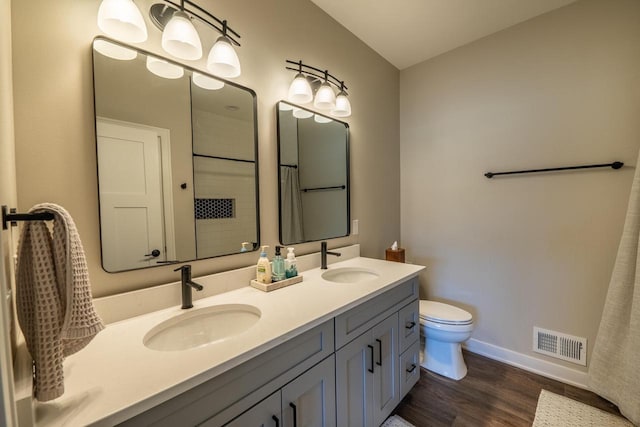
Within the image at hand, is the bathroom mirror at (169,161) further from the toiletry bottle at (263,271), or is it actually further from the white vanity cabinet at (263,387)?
the white vanity cabinet at (263,387)

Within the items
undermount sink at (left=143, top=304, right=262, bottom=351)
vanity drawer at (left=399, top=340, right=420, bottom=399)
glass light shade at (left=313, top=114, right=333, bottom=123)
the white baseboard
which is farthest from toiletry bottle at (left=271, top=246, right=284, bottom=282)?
the white baseboard

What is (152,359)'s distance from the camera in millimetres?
708

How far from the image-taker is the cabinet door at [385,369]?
4.25 ft

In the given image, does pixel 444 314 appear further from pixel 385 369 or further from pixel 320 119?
pixel 320 119

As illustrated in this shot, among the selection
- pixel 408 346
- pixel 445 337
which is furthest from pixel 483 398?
pixel 408 346

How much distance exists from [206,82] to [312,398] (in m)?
1.40

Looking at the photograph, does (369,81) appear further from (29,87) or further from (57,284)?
(57,284)

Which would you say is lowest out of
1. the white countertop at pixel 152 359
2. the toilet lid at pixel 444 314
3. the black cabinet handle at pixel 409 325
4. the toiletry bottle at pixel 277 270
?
the toilet lid at pixel 444 314

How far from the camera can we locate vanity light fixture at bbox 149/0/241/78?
101 cm

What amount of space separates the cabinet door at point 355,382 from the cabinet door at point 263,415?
31 centimetres

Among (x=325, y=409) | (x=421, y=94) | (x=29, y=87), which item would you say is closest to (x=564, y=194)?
(x=421, y=94)

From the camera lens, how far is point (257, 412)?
2.58 feet

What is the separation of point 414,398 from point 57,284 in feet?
6.17

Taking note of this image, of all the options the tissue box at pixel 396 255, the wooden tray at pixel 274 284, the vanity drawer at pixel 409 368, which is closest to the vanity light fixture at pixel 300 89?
the wooden tray at pixel 274 284
